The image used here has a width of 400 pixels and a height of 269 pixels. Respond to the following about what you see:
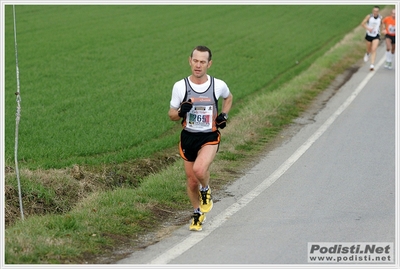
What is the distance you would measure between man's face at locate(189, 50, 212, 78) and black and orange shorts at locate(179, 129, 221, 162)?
0.69 metres

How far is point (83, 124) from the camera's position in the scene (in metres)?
15.5

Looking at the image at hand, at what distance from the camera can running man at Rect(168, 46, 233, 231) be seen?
8812 mm

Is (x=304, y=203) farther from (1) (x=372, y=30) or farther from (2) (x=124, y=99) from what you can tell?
(1) (x=372, y=30)

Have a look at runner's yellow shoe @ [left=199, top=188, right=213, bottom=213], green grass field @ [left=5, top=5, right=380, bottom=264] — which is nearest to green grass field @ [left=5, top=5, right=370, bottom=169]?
green grass field @ [left=5, top=5, right=380, bottom=264]

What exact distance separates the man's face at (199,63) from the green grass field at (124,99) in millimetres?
1883

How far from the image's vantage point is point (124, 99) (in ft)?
61.2

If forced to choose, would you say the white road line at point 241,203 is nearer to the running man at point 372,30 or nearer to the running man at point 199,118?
the running man at point 199,118

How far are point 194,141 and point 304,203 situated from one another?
6.79 feet

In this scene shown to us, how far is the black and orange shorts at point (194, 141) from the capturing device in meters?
9.01

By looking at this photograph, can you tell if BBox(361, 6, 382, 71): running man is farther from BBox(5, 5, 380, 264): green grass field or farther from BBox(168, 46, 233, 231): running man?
BBox(168, 46, 233, 231): running man

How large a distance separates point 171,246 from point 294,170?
4359mm

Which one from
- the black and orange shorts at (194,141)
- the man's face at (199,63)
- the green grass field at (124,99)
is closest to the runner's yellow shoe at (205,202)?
the black and orange shorts at (194,141)

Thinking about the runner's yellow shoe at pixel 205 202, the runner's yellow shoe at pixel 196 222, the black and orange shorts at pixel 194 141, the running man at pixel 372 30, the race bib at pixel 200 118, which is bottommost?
the runner's yellow shoe at pixel 196 222

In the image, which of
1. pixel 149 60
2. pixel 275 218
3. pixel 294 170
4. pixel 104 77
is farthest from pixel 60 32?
pixel 275 218
